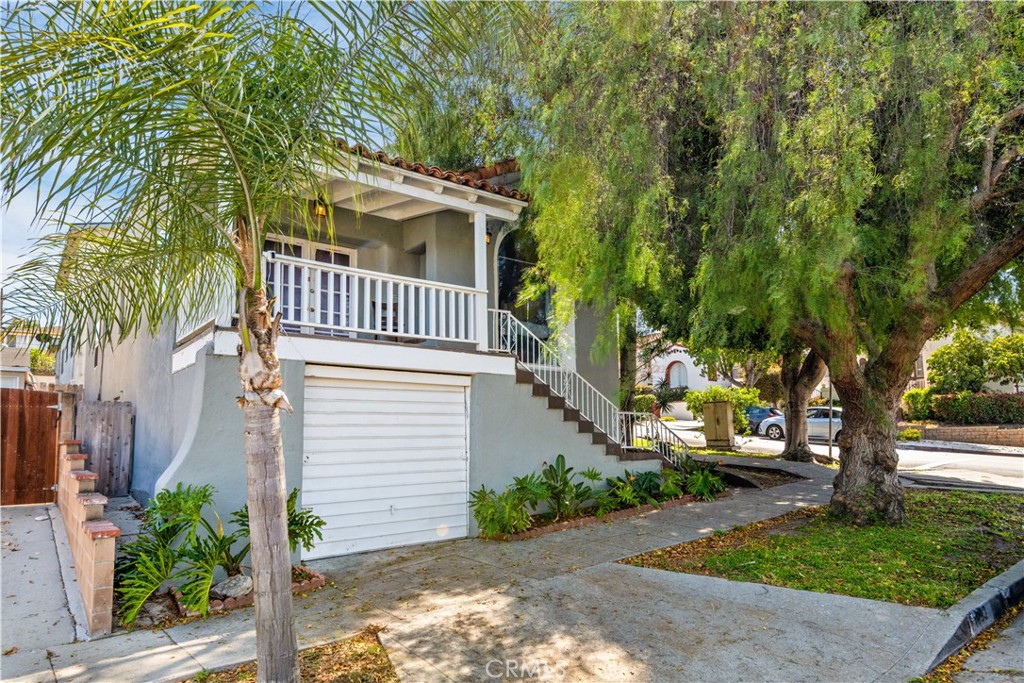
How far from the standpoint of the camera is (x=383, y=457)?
8133 millimetres

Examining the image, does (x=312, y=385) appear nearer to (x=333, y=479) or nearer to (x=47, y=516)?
(x=333, y=479)

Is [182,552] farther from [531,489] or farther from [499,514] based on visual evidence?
[531,489]

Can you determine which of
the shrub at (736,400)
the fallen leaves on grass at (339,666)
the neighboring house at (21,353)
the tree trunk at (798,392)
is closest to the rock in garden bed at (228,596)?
the fallen leaves on grass at (339,666)

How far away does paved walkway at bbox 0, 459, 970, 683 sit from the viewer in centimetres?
432

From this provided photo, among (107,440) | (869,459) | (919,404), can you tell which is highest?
(107,440)

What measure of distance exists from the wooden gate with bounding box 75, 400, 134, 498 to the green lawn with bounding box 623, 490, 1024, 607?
8.25 m

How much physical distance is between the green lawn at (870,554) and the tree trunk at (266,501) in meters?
4.45

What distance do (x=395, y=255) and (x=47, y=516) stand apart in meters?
6.51

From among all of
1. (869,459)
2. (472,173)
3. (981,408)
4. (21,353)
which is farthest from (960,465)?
(21,353)

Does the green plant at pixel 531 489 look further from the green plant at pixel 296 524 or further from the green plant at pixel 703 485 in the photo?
the green plant at pixel 703 485

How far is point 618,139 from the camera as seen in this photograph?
783cm

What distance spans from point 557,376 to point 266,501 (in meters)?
8.04

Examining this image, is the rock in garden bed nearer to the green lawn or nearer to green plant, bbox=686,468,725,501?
the green lawn

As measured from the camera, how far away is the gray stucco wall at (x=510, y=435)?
8883mm
